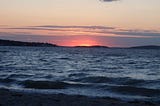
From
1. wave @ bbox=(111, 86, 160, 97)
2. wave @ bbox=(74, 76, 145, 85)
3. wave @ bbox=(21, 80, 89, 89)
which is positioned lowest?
wave @ bbox=(74, 76, 145, 85)

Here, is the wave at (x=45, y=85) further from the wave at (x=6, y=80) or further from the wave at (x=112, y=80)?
the wave at (x=112, y=80)

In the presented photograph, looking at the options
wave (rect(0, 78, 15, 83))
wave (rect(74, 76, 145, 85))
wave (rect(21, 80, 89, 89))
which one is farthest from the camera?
wave (rect(74, 76, 145, 85))

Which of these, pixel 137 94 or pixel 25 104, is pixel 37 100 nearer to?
pixel 25 104

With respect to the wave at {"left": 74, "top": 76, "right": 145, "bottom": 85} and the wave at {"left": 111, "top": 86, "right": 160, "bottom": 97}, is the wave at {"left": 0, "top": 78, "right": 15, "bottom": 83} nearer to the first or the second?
the wave at {"left": 74, "top": 76, "right": 145, "bottom": 85}

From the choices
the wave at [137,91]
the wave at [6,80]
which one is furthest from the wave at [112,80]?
the wave at [6,80]

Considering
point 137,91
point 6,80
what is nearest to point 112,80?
point 137,91

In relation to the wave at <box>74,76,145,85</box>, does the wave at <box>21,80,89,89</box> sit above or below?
above

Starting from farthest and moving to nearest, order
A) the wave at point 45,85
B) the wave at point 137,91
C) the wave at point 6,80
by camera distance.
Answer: the wave at point 6,80, the wave at point 45,85, the wave at point 137,91

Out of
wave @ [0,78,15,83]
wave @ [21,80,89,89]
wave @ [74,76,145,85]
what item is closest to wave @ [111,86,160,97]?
wave @ [21,80,89,89]

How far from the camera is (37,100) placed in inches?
610

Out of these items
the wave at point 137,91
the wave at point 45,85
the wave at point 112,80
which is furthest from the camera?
the wave at point 112,80

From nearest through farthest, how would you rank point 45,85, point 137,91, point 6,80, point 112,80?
point 137,91
point 45,85
point 6,80
point 112,80

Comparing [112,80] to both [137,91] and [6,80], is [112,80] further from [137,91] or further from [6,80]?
[6,80]

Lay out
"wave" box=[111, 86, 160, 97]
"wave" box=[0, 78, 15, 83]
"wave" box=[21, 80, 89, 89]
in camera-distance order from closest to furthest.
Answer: "wave" box=[111, 86, 160, 97] < "wave" box=[21, 80, 89, 89] < "wave" box=[0, 78, 15, 83]
